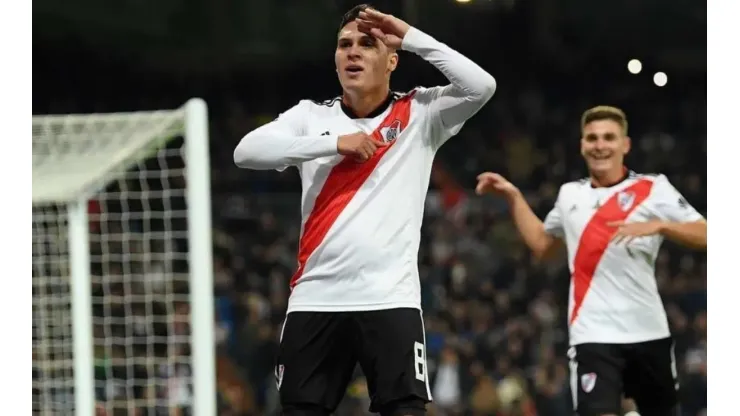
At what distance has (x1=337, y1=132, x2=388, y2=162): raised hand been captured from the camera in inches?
115

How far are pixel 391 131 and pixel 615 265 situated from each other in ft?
4.83

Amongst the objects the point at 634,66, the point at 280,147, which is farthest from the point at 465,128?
the point at 280,147

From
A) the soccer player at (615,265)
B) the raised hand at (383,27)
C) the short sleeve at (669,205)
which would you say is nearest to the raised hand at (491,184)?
the soccer player at (615,265)

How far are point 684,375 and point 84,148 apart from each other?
4581 mm

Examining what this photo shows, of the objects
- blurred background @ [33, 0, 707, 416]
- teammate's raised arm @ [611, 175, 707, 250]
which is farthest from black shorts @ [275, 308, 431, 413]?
blurred background @ [33, 0, 707, 416]

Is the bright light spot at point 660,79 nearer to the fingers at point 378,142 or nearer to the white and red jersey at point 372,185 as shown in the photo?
the white and red jersey at point 372,185

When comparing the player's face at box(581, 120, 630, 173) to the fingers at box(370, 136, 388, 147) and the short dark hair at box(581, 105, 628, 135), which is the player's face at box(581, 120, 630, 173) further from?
the fingers at box(370, 136, 388, 147)

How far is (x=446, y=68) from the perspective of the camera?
2957 mm

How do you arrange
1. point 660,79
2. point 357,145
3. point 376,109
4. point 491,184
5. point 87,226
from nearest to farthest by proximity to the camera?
point 357,145 < point 376,109 < point 87,226 < point 491,184 < point 660,79

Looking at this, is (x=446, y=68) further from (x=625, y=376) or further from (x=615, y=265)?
(x=625, y=376)

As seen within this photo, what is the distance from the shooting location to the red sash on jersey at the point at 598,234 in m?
4.22

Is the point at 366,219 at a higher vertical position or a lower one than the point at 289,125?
lower

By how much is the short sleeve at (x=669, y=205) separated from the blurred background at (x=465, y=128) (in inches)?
121

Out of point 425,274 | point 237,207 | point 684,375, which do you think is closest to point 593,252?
point 684,375
